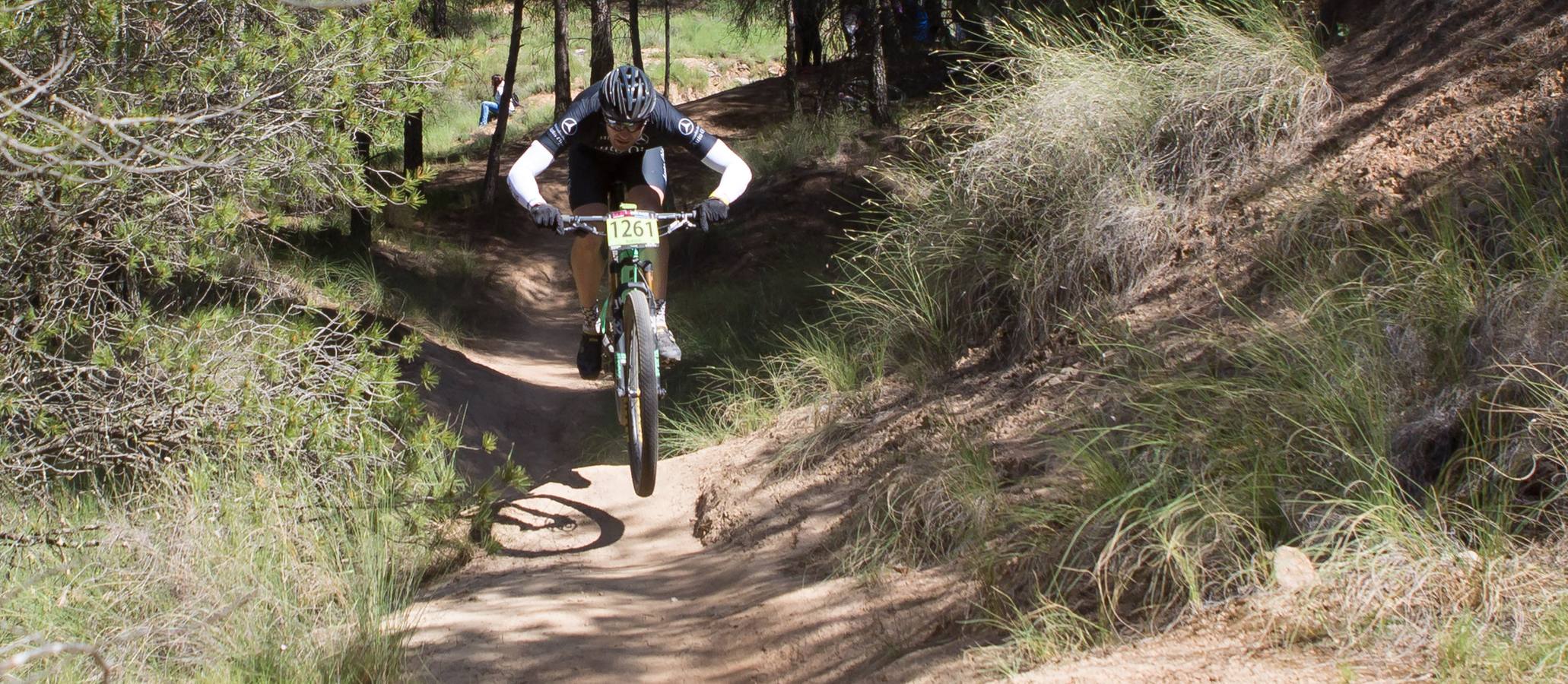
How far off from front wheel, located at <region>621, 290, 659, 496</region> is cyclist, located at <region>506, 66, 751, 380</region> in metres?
0.15

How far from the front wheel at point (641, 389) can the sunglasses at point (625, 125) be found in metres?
0.77

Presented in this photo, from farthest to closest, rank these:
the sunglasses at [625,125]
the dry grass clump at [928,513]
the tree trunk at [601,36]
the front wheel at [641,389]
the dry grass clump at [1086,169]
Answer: the tree trunk at [601,36] < the dry grass clump at [1086,169] < the sunglasses at [625,125] < the front wheel at [641,389] < the dry grass clump at [928,513]

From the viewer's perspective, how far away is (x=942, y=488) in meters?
4.79

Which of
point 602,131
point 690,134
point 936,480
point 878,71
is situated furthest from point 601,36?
point 936,480

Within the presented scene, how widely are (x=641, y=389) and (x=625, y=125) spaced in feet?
4.16

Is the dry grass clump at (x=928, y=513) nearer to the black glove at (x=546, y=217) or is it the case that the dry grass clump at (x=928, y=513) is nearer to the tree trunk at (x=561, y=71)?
the black glove at (x=546, y=217)

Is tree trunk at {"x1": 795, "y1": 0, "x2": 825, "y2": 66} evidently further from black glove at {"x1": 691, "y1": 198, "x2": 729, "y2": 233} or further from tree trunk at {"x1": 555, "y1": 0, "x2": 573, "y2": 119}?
black glove at {"x1": 691, "y1": 198, "x2": 729, "y2": 233}

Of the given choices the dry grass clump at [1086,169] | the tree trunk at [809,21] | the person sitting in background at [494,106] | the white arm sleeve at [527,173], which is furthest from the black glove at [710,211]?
the person sitting in background at [494,106]

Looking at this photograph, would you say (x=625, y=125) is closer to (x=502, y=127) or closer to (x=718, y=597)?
(x=718, y=597)

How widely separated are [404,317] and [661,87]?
20923mm

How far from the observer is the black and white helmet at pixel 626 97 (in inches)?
222

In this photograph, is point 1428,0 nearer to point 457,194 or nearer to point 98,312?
point 98,312

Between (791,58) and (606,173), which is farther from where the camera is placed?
(791,58)

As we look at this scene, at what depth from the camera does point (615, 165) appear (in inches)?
248
